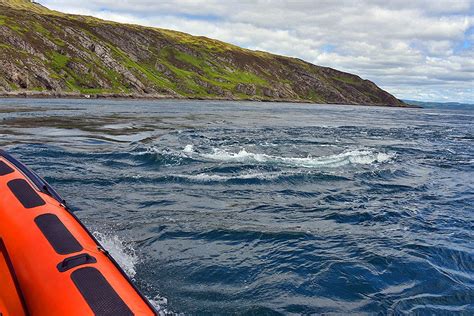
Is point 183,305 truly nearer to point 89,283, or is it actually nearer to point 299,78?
point 89,283

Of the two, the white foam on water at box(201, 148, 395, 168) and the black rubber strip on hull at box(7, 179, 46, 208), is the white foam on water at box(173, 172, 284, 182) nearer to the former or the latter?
the white foam on water at box(201, 148, 395, 168)

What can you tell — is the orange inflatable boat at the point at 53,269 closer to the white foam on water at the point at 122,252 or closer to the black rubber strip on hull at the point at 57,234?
the black rubber strip on hull at the point at 57,234

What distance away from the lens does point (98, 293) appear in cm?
551

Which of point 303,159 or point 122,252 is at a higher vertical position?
point 303,159

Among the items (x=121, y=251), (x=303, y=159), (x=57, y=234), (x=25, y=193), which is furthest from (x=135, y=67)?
(x=57, y=234)

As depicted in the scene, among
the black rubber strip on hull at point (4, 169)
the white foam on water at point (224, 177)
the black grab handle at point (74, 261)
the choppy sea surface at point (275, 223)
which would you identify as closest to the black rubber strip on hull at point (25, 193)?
the black rubber strip on hull at point (4, 169)

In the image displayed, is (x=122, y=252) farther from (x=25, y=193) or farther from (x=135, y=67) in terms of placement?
(x=135, y=67)

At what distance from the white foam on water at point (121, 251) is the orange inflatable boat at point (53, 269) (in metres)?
2.01

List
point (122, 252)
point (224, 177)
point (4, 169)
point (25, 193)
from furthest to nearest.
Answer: point (224, 177) → point (122, 252) → point (4, 169) → point (25, 193)

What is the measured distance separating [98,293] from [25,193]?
364cm

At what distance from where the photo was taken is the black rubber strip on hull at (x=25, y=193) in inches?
305

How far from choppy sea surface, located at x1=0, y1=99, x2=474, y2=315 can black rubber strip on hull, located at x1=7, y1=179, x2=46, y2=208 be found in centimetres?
248

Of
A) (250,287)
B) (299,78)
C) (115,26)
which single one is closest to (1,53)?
(115,26)

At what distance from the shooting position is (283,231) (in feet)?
38.6
